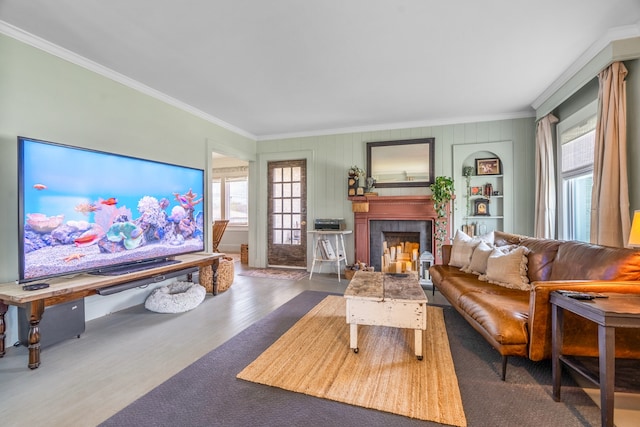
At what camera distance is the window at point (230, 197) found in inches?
291

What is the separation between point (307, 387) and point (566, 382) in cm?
161

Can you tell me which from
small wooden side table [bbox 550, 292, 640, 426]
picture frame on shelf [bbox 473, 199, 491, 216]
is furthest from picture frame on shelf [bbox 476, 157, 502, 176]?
small wooden side table [bbox 550, 292, 640, 426]

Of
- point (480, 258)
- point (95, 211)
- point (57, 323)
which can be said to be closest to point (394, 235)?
point (480, 258)

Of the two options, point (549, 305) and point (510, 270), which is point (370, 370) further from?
point (510, 270)

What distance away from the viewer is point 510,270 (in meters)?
2.45

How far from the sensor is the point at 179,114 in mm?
3725

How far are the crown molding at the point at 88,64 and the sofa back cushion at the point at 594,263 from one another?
441 cm

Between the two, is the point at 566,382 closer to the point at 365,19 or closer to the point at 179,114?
the point at 365,19

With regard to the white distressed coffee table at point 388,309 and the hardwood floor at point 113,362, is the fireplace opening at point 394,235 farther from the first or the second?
the white distressed coffee table at point 388,309

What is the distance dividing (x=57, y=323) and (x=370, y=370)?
2.44 metres

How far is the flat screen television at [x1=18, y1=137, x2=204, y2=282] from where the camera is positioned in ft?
6.85

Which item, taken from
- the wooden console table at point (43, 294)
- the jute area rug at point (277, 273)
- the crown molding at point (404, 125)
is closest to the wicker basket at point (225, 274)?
the jute area rug at point (277, 273)

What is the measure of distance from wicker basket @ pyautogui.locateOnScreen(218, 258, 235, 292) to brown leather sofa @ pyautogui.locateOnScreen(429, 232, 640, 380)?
9.45 feet

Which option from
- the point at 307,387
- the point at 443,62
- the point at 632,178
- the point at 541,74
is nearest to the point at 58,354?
the point at 307,387
